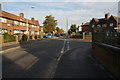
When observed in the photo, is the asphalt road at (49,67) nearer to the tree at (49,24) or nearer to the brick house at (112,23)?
the brick house at (112,23)

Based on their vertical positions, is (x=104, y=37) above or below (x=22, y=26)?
below

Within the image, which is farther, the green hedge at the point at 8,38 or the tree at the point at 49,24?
the tree at the point at 49,24

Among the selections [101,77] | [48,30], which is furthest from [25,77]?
[48,30]

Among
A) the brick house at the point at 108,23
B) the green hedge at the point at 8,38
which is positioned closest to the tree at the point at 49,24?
the brick house at the point at 108,23

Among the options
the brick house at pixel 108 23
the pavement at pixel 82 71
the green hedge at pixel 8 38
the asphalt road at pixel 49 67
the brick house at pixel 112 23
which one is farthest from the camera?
the brick house at pixel 108 23

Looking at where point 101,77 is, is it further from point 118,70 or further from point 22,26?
point 22,26

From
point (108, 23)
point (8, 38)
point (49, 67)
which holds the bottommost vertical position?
point (49, 67)

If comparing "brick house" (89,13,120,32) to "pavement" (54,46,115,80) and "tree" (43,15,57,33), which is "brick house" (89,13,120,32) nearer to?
"pavement" (54,46,115,80)

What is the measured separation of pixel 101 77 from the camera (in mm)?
5625

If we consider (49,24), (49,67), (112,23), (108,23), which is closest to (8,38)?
(49,67)

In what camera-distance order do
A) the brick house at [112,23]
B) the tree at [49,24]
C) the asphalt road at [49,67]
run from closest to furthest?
the asphalt road at [49,67] → the brick house at [112,23] → the tree at [49,24]

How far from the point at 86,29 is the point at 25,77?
60.2 metres

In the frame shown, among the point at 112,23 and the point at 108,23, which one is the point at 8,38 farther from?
the point at 108,23

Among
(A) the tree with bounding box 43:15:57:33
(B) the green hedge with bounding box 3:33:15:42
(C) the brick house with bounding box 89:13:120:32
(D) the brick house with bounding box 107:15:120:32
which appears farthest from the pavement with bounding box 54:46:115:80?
(A) the tree with bounding box 43:15:57:33
